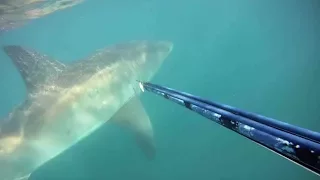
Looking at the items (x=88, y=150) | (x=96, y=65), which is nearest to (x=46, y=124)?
(x=96, y=65)

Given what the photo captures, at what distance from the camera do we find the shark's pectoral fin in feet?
32.7

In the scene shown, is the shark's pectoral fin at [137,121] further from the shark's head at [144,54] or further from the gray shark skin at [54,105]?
the shark's head at [144,54]

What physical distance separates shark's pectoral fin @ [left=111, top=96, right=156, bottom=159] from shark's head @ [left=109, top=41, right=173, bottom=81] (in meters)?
1.07

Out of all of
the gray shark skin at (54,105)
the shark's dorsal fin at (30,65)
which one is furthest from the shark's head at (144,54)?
the shark's dorsal fin at (30,65)

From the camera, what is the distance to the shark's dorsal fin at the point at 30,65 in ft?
23.3

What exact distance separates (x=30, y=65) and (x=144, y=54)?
4701 millimetres

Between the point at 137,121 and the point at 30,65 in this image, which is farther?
the point at 137,121

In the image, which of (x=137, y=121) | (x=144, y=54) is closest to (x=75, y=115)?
(x=137, y=121)

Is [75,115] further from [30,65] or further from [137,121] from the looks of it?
[137,121]

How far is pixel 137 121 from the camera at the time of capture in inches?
398

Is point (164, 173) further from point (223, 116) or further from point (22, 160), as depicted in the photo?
point (223, 116)

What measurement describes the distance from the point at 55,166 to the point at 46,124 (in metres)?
7.51

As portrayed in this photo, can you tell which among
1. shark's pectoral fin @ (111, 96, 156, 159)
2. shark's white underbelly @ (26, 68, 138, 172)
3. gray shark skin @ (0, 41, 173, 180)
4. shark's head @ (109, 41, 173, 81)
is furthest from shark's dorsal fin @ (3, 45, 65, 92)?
shark's pectoral fin @ (111, 96, 156, 159)

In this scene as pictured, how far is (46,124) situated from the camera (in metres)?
7.01
